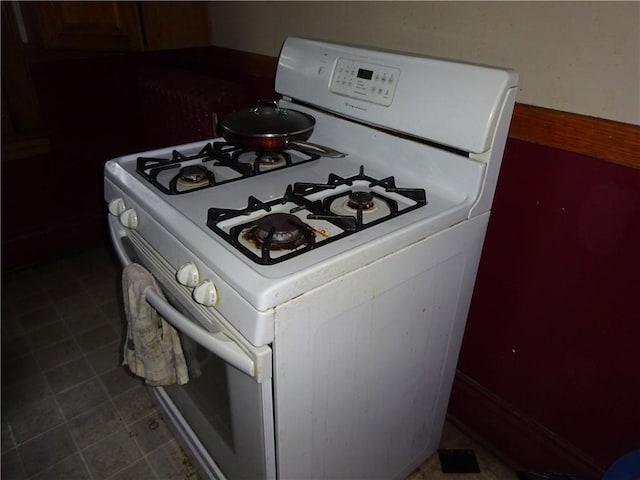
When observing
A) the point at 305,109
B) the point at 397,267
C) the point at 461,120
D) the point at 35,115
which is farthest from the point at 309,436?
the point at 35,115

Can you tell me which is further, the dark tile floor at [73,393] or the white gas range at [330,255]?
the dark tile floor at [73,393]

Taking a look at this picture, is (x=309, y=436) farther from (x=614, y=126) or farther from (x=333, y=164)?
(x=614, y=126)

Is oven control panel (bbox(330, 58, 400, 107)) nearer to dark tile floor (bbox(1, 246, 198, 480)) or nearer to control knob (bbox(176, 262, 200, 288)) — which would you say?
control knob (bbox(176, 262, 200, 288))

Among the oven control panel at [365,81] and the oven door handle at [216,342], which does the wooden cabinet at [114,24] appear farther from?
the oven door handle at [216,342]

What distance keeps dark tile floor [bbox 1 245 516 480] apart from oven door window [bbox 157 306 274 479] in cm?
27

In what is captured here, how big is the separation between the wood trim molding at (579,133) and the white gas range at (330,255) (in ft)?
0.47

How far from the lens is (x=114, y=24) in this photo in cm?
145

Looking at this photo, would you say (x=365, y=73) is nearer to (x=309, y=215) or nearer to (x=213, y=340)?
(x=309, y=215)

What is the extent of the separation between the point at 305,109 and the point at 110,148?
4.41ft

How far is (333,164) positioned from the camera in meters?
1.07

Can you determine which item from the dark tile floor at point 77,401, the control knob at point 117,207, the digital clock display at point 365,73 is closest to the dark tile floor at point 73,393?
the dark tile floor at point 77,401

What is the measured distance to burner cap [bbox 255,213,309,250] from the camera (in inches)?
28.7

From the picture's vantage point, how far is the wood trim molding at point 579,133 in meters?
0.83

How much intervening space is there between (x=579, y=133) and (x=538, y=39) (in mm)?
207
